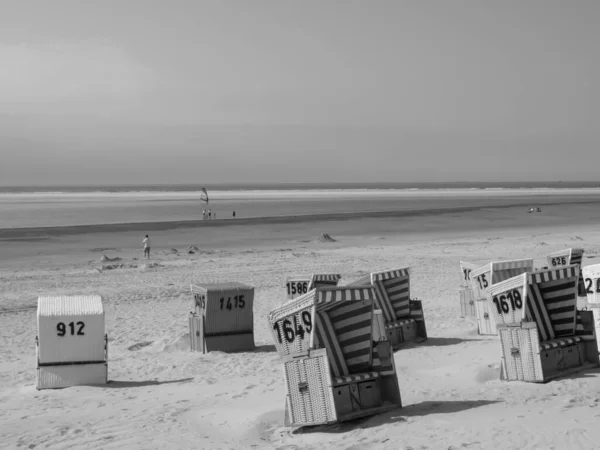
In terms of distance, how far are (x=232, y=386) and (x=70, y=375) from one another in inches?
111

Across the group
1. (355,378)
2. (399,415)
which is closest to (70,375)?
(355,378)

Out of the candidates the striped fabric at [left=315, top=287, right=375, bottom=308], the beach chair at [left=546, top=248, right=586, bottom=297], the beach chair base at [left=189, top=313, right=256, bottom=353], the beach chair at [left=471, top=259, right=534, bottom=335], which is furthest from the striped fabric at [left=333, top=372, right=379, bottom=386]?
the beach chair at [left=546, top=248, right=586, bottom=297]

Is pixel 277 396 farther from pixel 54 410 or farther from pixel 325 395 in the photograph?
pixel 54 410

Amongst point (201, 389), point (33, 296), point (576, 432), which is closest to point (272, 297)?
point (33, 296)

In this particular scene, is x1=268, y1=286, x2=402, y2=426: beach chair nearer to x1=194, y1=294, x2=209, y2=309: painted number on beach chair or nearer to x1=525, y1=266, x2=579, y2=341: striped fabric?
x1=525, y1=266, x2=579, y2=341: striped fabric

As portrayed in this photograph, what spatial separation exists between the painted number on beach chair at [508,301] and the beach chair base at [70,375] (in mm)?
6618

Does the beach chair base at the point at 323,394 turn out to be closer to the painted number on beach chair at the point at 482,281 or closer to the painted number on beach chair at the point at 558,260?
the painted number on beach chair at the point at 482,281

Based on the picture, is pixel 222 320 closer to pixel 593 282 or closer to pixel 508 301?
pixel 508 301

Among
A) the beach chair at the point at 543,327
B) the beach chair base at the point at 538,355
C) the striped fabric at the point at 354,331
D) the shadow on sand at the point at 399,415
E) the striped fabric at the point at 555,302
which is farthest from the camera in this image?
the striped fabric at the point at 555,302

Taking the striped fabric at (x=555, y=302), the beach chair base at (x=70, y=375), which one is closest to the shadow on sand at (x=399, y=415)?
the striped fabric at (x=555, y=302)

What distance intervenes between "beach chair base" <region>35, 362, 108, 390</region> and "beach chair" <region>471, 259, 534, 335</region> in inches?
301

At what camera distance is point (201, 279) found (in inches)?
1083

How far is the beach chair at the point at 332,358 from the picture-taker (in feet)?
30.7

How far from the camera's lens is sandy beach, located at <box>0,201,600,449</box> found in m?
8.88
